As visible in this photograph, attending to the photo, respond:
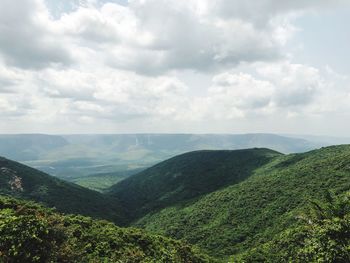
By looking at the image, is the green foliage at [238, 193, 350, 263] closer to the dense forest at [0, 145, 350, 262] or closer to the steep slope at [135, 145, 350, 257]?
the dense forest at [0, 145, 350, 262]

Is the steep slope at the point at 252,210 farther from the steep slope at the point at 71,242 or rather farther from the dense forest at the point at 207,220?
the steep slope at the point at 71,242

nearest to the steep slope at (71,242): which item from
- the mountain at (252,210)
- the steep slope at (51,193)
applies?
Answer: the mountain at (252,210)

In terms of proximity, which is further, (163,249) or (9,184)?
(9,184)

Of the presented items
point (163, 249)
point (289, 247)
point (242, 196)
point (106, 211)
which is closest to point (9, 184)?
point (106, 211)

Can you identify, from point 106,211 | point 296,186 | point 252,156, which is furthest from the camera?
point 252,156

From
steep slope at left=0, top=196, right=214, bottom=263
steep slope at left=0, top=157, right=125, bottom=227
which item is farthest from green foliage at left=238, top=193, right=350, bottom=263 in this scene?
steep slope at left=0, top=157, right=125, bottom=227

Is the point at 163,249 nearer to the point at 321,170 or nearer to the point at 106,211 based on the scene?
the point at 321,170
